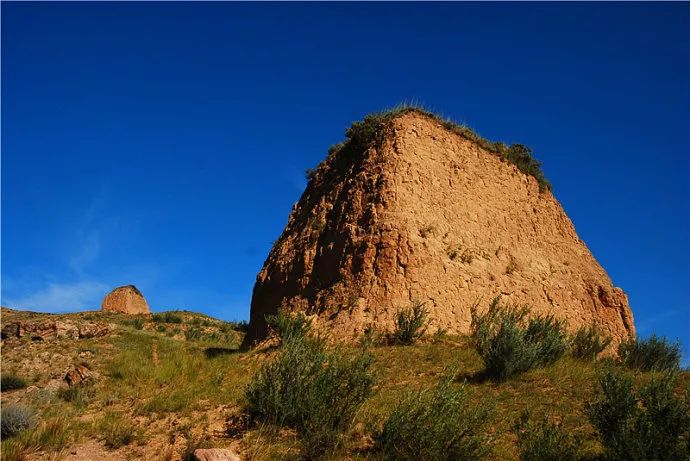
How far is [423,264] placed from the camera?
13.4 meters

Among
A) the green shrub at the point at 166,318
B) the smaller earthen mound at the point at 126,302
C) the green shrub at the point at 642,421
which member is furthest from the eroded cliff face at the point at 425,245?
the smaller earthen mound at the point at 126,302

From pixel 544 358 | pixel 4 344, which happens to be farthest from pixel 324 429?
pixel 4 344

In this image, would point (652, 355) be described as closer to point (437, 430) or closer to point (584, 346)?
point (584, 346)

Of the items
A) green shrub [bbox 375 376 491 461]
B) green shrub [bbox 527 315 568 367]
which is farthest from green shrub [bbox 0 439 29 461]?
green shrub [bbox 527 315 568 367]

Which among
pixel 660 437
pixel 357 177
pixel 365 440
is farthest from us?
pixel 357 177

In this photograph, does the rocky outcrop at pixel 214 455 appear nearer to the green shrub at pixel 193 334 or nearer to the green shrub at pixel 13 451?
the green shrub at pixel 13 451

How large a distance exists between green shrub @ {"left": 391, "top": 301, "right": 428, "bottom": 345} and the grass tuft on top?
246 inches

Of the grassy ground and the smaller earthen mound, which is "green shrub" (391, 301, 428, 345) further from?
the smaller earthen mound

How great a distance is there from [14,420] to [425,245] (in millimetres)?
9565

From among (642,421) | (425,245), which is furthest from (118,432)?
(425,245)

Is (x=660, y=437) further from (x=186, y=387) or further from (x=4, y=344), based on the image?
(x=4, y=344)

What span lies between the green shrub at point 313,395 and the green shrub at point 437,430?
666 mm

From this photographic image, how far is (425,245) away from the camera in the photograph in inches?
543

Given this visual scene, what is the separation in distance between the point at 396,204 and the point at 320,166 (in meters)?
5.40
